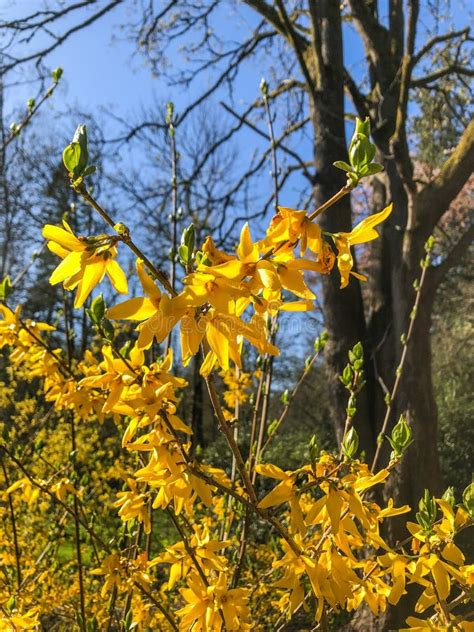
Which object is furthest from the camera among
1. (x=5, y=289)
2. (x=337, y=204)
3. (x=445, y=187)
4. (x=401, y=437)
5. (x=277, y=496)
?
(x=337, y=204)

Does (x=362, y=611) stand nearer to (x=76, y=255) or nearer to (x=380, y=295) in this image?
(x=380, y=295)

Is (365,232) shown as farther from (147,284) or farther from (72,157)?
(72,157)

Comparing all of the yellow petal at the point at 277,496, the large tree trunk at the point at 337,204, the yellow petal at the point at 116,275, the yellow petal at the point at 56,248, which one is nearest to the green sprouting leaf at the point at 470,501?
the yellow petal at the point at 277,496

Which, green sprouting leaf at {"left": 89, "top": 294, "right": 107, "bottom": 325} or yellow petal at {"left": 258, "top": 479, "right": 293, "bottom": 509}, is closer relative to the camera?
yellow petal at {"left": 258, "top": 479, "right": 293, "bottom": 509}

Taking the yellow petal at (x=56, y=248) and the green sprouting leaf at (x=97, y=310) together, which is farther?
the green sprouting leaf at (x=97, y=310)

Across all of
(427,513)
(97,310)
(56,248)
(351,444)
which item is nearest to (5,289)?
(97,310)

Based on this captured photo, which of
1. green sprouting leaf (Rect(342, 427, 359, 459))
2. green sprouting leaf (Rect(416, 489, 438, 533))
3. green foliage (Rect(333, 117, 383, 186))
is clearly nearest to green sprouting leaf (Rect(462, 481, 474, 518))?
green sprouting leaf (Rect(416, 489, 438, 533))

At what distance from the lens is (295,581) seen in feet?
3.31

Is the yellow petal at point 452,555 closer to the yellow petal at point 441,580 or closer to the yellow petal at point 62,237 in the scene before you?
the yellow petal at point 441,580

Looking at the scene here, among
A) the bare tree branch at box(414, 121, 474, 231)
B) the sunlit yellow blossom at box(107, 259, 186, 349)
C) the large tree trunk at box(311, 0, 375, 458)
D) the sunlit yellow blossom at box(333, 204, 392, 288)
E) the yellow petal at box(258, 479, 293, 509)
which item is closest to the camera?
the sunlit yellow blossom at box(107, 259, 186, 349)

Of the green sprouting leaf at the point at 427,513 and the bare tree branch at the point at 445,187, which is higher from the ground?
the bare tree branch at the point at 445,187

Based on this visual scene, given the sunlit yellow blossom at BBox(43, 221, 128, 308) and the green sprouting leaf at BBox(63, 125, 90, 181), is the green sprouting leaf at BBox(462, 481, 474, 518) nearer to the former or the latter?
the sunlit yellow blossom at BBox(43, 221, 128, 308)

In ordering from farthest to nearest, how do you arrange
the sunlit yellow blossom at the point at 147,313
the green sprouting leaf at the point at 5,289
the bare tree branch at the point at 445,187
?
the bare tree branch at the point at 445,187 < the green sprouting leaf at the point at 5,289 < the sunlit yellow blossom at the point at 147,313

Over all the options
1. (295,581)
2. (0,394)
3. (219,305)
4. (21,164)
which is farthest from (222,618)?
(21,164)
